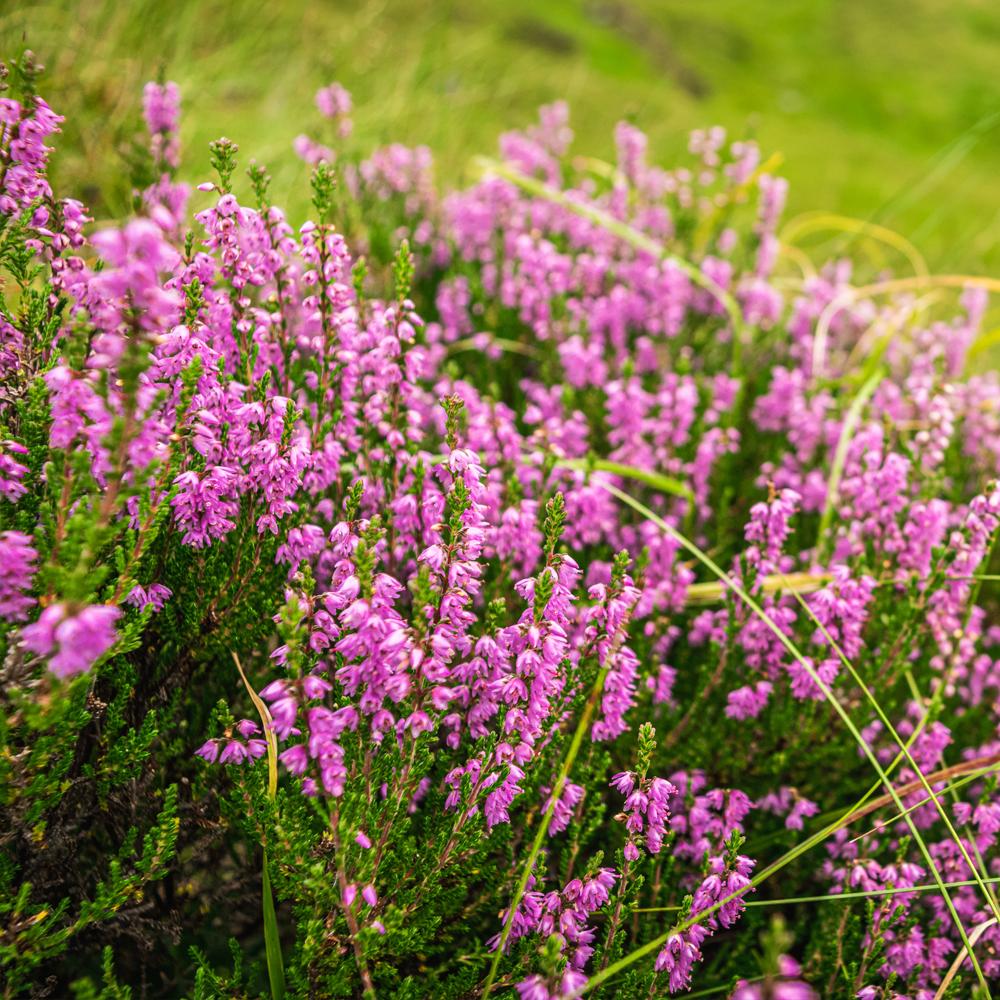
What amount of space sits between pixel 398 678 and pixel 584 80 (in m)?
13.0

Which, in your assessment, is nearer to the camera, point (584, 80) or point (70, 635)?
point (70, 635)

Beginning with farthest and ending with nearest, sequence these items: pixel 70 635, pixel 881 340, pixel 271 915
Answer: pixel 881 340 → pixel 271 915 → pixel 70 635

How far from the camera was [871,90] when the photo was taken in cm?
1591

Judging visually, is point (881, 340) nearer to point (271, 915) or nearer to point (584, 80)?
point (271, 915)

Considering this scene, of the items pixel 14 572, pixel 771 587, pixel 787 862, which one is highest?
pixel 771 587

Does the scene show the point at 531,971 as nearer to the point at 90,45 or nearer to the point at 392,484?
the point at 392,484

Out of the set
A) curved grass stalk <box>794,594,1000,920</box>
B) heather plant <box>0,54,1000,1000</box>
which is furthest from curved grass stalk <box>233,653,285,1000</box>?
curved grass stalk <box>794,594,1000,920</box>

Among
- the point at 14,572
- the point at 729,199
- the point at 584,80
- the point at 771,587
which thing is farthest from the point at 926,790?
the point at 584,80

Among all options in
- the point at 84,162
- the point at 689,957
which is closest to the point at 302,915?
the point at 689,957

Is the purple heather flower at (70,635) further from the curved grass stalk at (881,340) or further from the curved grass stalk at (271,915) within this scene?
the curved grass stalk at (881,340)

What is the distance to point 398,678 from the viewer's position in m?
1.67

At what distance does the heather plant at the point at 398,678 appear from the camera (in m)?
1.71

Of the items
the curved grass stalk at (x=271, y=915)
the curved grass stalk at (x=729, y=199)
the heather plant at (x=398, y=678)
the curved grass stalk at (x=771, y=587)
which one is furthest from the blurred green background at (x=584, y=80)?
the curved grass stalk at (x=271, y=915)

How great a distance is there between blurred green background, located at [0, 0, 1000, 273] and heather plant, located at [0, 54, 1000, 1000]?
2.79 m
